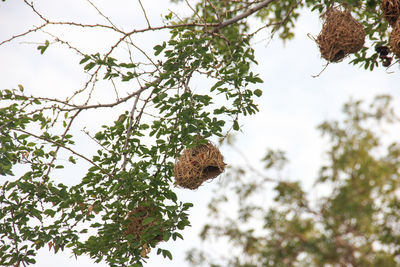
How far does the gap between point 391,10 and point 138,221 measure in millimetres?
2714

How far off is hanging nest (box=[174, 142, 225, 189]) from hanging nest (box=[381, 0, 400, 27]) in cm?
180

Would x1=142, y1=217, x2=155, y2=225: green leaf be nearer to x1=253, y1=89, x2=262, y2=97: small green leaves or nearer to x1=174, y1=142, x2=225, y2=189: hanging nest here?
x1=174, y1=142, x2=225, y2=189: hanging nest

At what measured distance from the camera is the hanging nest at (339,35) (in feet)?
11.8

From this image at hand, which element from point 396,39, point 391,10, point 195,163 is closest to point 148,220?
point 195,163

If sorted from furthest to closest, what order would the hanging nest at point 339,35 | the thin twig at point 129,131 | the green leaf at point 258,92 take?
the thin twig at point 129,131, the green leaf at point 258,92, the hanging nest at point 339,35

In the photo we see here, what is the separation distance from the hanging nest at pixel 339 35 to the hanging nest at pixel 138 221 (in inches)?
80.9

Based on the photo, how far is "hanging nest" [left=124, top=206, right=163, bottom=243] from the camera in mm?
3473

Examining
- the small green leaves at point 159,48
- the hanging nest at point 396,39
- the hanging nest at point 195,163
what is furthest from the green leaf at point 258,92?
the hanging nest at point 396,39

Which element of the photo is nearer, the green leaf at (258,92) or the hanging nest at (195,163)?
the hanging nest at (195,163)

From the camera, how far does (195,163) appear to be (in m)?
3.44

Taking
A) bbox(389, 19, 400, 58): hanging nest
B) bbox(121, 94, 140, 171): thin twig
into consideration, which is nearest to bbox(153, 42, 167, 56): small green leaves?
bbox(121, 94, 140, 171): thin twig

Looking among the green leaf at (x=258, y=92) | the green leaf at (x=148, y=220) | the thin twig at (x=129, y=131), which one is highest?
the green leaf at (x=258, y=92)

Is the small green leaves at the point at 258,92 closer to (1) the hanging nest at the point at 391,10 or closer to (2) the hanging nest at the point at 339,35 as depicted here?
(2) the hanging nest at the point at 339,35

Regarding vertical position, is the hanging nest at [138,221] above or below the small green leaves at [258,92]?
below
